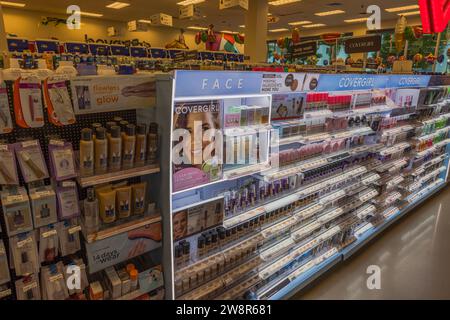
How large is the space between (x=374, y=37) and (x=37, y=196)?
4.29 m

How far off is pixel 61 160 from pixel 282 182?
185 centimetres

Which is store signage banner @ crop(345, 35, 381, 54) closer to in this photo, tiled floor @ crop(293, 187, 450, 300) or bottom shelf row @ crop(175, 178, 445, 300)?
bottom shelf row @ crop(175, 178, 445, 300)

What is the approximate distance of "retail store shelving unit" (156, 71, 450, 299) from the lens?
6.63 feet

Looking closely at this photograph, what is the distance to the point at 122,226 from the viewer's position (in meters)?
1.88

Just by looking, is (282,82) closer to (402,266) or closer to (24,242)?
(24,242)

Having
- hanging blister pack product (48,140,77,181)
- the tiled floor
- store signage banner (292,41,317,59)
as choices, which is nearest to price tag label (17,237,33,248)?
hanging blister pack product (48,140,77,181)

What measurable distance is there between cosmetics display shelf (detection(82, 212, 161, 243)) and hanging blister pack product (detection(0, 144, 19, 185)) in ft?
1.55

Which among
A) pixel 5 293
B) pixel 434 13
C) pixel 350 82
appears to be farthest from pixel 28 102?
pixel 434 13

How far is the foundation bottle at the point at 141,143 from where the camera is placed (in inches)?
71.9

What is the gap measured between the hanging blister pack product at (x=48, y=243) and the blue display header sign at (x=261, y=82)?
106cm

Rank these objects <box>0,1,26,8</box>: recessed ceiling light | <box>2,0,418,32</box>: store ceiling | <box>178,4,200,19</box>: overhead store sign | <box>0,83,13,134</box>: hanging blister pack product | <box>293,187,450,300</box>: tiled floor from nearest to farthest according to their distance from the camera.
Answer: <box>0,83,13,134</box>: hanging blister pack product → <box>293,187,450,300</box>: tiled floor → <box>178,4,200,19</box>: overhead store sign → <box>2,0,418,32</box>: store ceiling → <box>0,1,26,8</box>: recessed ceiling light
